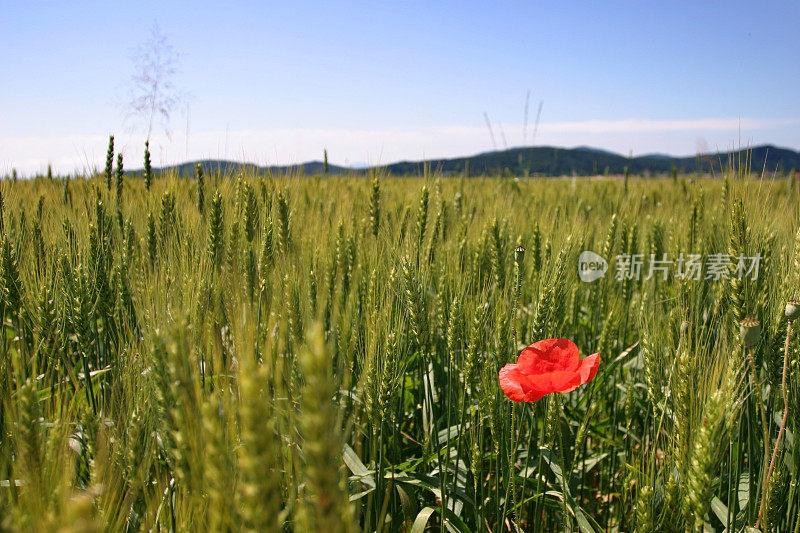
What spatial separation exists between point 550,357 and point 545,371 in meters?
0.04

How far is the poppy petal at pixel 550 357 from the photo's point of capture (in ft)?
3.62

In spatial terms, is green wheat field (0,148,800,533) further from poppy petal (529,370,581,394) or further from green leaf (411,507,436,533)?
poppy petal (529,370,581,394)

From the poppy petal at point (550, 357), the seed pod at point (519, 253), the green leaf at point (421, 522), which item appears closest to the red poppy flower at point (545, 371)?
the poppy petal at point (550, 357)

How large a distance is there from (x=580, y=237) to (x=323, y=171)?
2.33 m

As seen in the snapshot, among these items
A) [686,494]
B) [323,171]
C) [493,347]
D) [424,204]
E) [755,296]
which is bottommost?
[686,494]

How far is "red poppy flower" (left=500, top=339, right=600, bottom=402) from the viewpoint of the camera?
999 millimetres

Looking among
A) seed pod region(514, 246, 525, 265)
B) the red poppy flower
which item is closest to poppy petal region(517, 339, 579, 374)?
the red poppy flower

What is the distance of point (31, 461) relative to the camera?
2.22ft

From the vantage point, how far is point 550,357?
1.14m

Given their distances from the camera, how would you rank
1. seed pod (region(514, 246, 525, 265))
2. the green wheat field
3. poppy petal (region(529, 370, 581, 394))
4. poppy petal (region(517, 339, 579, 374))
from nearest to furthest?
the green wheat field, poppy petal (region(529, 370, 581, 394)), poppy petal (region(517, 339, 579, 374)), seed pod (region(514, 246, 525, 265))

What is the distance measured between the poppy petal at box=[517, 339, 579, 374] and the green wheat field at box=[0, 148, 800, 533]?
0.10 metres

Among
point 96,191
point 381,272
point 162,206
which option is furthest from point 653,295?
point 96,191

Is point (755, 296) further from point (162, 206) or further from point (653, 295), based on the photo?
point (162, 206)

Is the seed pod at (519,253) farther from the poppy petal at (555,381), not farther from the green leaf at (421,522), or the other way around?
the green leaf at (421,522)
